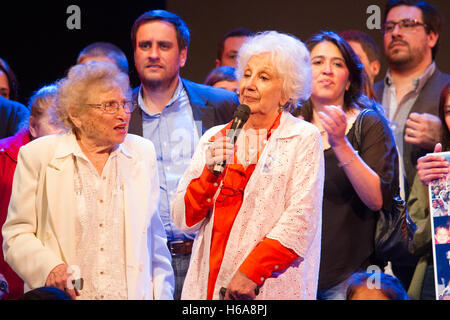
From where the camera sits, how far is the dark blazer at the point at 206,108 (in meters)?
3.52

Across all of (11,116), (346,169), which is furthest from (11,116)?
(346,169)

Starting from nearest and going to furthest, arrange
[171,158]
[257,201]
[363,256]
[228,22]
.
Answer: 1. [257,201]
2. [363,256]
3. [171,158]
4. [228,22]

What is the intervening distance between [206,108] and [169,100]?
0.21 m

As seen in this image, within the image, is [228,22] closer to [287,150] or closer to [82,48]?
[82,48]

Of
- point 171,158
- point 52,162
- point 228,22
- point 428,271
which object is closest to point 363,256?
point 428,271

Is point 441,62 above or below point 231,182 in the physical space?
above

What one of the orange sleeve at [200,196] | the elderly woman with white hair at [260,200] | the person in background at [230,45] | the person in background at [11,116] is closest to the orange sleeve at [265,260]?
the elderly woman with white hair at [260,200]

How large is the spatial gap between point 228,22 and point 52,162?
1.84 m

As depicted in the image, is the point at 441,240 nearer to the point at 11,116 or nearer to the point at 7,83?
the point at 11,116

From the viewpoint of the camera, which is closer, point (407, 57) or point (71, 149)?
point (71, 149)

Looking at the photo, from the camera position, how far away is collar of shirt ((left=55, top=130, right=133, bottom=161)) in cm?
275

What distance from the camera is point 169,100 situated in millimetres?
3588

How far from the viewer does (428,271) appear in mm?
3162

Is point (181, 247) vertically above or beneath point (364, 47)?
beneath
